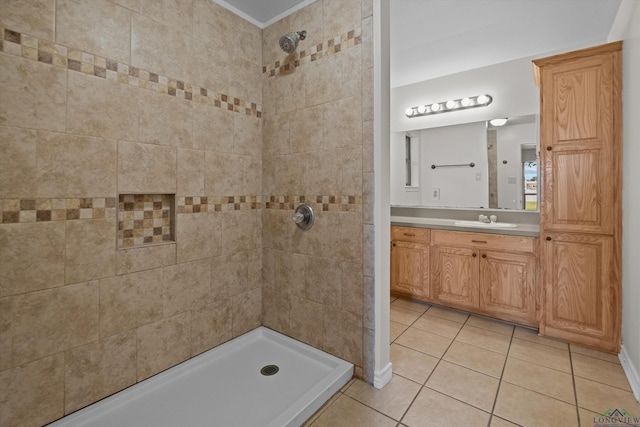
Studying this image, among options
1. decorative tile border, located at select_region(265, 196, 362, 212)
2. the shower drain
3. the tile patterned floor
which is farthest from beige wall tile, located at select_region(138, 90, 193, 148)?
the tile patterned floor

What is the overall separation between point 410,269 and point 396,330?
2.53 ft

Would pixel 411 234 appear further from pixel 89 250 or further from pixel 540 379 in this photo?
pixel 89 250

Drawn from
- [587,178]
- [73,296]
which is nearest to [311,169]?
[73,296]

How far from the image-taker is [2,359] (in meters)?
1.26

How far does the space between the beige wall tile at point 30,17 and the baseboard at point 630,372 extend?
11.6 ft

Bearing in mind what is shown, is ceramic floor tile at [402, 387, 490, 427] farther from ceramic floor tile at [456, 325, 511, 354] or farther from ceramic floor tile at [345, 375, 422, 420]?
ceramic floor tile at [456, 325, 511, 354]

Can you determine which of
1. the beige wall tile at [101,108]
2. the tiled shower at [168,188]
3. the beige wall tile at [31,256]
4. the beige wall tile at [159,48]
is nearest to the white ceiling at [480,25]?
the tiled shower at [168,188]

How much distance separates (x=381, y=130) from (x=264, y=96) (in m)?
1.10

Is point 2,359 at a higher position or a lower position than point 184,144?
lower

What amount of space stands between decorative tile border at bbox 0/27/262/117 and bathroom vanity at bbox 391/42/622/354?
2460mm

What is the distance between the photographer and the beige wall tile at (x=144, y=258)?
1.61m

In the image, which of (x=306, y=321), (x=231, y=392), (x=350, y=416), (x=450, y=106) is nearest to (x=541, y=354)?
(x=350, y=416)

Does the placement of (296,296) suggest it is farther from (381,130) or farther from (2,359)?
(2,359)

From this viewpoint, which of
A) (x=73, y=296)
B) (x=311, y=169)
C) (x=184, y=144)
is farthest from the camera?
(x=311, y=169)
